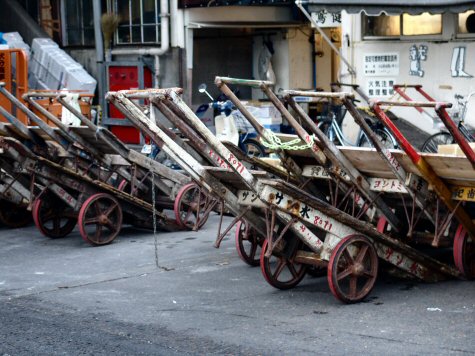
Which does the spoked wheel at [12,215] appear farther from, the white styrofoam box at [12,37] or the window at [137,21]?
the white styrofoam box at [12,37]

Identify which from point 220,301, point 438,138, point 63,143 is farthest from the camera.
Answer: point 438,138

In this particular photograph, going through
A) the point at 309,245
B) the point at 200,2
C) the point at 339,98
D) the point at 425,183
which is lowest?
the point at 309,245

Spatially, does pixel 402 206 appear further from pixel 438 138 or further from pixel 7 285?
pixel 438 138

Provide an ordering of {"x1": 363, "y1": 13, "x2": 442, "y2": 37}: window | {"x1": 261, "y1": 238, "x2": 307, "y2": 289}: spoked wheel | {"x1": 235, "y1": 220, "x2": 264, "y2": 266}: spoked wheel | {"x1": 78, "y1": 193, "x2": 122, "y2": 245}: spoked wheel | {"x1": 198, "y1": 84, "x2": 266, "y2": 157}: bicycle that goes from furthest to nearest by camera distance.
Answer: {"x1": 198, "y1": 84, "x2": 266, "y2": 157}: bicycle → {"x1": 363, "y1": 13, "x2": 442, "y2": 37}: window → {"x1": 78, "y1": 193, "x2": 122, "y2": 245}: spoked wheel → {"x1": 235, "y1": 220, "x2": 264, "y2": 266}: spoked wheel → {"x1": 261, "y1": 238, "x2": 307, "y2": 289}: spoked wheel

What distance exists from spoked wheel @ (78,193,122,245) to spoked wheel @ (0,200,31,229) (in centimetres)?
198

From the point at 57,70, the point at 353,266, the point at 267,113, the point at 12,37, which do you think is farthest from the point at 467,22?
the point at 12,37

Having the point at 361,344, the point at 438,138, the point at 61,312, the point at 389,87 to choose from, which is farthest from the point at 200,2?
the point at 361,344

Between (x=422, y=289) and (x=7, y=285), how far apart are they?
4.31 m

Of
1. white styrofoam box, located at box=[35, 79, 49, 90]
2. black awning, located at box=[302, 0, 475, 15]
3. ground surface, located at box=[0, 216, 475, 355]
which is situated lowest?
ground surface, located at box=[0, 216, 475, 355]

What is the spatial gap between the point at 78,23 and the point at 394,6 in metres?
10.2

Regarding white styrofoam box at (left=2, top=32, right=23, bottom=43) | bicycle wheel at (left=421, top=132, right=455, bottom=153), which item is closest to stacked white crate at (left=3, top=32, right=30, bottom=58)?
white styrofoam box at (left=2, top=32, right=23, bottom=43)

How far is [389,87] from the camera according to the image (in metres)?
16.7

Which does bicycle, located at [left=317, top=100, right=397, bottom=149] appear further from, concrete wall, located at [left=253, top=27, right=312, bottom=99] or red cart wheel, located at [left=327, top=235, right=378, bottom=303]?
red cart wheel, located at [left=327, top=235, right=378, bottom=303]

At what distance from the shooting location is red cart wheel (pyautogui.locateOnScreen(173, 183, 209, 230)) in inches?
493
